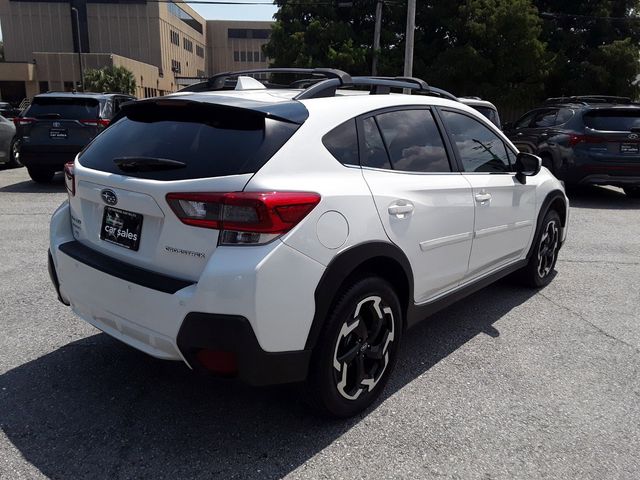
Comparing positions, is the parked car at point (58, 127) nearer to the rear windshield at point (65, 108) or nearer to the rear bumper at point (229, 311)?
the rear windshield at point (65, 108)

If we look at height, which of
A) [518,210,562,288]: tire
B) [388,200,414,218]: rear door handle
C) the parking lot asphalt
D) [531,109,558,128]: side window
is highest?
[531,109,558,128]: side window

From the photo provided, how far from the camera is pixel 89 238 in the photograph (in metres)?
2.90

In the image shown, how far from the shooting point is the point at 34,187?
10.2m

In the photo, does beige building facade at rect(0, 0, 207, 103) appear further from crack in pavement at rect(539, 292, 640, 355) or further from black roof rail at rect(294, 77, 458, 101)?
crack in pavement at rect(539, 292, 640, 355)

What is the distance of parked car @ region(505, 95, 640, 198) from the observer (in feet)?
30.2

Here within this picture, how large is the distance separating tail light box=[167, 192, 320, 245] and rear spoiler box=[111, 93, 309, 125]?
44 cm

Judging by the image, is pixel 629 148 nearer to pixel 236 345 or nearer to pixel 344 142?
pixel 344 142

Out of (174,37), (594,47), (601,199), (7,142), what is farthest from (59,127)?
(174,37)

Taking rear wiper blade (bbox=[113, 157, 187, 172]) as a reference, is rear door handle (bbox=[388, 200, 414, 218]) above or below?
below

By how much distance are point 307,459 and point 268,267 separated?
3.12 ft

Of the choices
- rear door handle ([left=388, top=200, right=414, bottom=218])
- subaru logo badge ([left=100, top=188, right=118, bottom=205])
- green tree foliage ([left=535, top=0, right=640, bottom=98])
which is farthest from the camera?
green tree foliage ([left=535, top=0, right=640, bottom=98])

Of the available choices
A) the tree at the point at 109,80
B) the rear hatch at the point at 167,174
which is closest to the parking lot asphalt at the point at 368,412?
the rear hatch at the point at 167,174

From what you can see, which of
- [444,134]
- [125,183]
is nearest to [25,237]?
[125,183]

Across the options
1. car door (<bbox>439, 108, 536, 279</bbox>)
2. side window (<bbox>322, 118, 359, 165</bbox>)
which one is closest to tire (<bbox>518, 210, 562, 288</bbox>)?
car door (<bbox>439, 108, 536, 279</bbox>)
